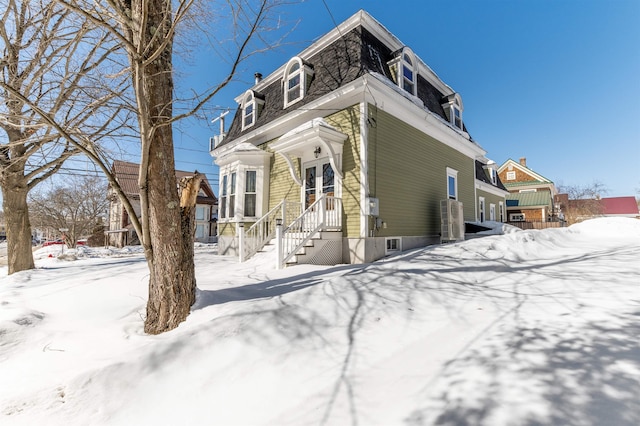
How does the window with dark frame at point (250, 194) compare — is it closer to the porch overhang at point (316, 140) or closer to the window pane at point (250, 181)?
the window pane at point (250, 181)

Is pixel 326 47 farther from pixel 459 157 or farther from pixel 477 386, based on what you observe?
pixel 477 386

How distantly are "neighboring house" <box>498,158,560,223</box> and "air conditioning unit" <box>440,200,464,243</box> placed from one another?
1823 cm

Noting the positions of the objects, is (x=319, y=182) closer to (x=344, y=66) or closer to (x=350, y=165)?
(x=350, y=165)

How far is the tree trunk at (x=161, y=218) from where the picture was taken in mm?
3508

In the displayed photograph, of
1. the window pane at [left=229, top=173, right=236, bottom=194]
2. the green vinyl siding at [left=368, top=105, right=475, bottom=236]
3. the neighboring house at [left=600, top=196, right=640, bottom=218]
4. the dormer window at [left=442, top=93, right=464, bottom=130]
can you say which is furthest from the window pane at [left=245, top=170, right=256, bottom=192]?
the neighboring house at [left=600, top=196, right=640, bottom=218]

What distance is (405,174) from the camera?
9.38 meters

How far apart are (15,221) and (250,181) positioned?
6.70m

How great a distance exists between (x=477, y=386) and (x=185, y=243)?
11.6 feet

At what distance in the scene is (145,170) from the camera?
353cm

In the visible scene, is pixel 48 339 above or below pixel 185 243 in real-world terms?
below

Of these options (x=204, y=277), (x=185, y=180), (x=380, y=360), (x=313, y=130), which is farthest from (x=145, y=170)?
(x=313, y=130)

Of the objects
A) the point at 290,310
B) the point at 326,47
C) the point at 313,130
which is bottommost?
the point at 290,310

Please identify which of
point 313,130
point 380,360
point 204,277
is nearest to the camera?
point 380,360

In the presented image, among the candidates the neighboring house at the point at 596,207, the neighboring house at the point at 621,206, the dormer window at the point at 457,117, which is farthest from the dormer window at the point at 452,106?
the neighboring house at the point at 621,206
